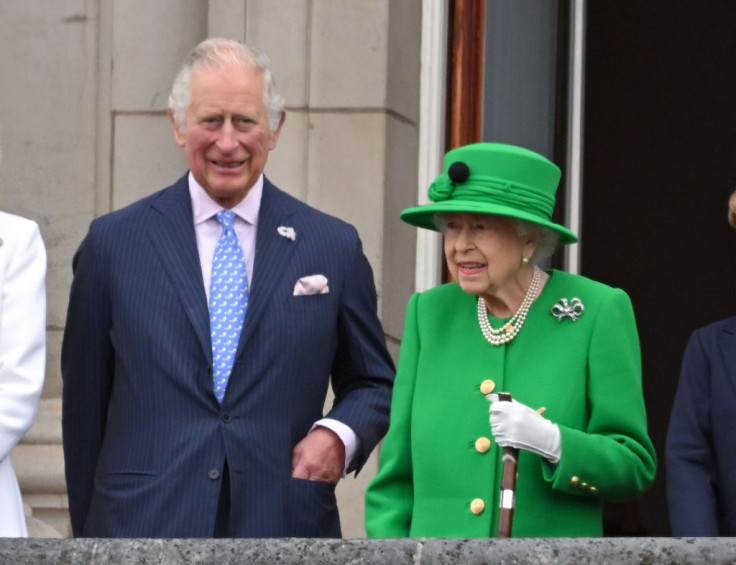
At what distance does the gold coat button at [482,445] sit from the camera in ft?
19.0

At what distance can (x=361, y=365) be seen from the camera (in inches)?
247

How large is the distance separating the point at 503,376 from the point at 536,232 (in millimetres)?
352

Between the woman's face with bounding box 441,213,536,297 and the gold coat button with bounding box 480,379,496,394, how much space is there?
213mm

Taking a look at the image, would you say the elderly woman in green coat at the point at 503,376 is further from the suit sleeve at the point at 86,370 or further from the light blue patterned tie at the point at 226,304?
the suit sleeve at the point at 86,370

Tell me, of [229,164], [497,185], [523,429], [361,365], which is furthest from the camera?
[361,365]

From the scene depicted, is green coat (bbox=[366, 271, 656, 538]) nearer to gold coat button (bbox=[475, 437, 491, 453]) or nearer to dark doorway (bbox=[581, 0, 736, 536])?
gold coat button (bbox=[475, 437, 491, 453])

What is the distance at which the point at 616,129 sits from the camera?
31.0 feet

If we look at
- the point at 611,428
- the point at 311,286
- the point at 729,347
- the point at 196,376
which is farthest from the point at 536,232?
the point at 196,376

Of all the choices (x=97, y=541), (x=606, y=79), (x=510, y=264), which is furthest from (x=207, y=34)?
(x=97, y=541)

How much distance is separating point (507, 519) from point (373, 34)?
312 cm

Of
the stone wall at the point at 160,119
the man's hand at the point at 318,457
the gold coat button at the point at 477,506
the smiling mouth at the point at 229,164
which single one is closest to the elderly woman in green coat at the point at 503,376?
the gold coat button at the point at 477,506

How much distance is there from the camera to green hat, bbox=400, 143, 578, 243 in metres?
5.84

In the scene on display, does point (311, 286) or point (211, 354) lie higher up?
point (311, 286)

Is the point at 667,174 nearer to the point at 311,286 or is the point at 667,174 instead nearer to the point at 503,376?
the point at 311,286
